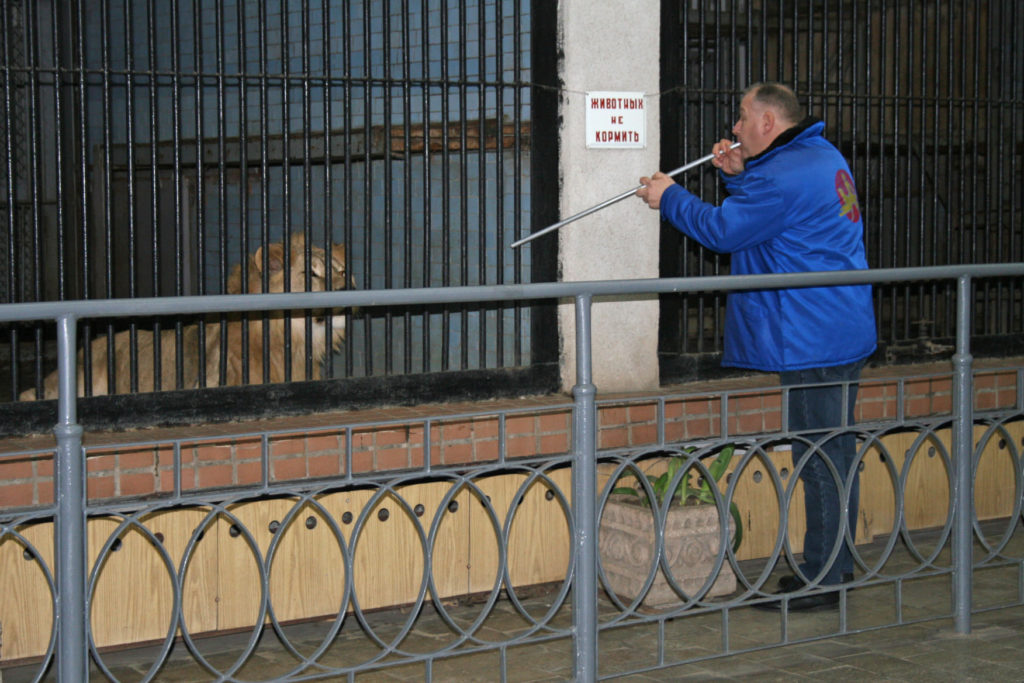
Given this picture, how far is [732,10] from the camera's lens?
6.78 meters

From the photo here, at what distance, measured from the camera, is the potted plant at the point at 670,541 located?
5.70 meters

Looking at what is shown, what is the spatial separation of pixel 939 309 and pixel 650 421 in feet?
9.07

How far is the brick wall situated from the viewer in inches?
197

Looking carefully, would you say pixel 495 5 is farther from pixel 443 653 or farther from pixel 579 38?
pixel 443 653

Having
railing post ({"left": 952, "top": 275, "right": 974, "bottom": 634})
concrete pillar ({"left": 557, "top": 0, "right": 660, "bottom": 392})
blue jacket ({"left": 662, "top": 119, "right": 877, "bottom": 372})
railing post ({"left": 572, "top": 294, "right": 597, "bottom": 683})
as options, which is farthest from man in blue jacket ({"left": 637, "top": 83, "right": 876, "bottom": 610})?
railing post ({"left": 572, "top": 294, "right": 597, "bottom": 683})

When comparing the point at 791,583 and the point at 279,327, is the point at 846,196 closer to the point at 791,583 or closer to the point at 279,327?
the point at 791,583

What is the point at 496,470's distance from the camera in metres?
4.30

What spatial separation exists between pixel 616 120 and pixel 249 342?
80.5 inches

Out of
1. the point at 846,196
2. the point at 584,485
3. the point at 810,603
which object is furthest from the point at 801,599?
the point at 584,485

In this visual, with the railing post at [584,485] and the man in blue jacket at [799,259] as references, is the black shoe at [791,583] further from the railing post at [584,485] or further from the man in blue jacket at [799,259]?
the railing post at [584,485]

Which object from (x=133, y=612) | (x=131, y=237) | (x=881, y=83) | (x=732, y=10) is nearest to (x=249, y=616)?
(x=133, y=612)

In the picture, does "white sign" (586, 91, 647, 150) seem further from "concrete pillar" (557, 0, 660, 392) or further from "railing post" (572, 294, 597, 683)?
"railing post" (572, 294, 597, 683)

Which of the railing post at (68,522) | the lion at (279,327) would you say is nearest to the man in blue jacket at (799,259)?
the lion at (279,327)

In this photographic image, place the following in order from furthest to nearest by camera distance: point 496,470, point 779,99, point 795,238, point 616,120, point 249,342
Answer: point 616,120, point 249,342, point 779,99, point 795,238, point 496,470
